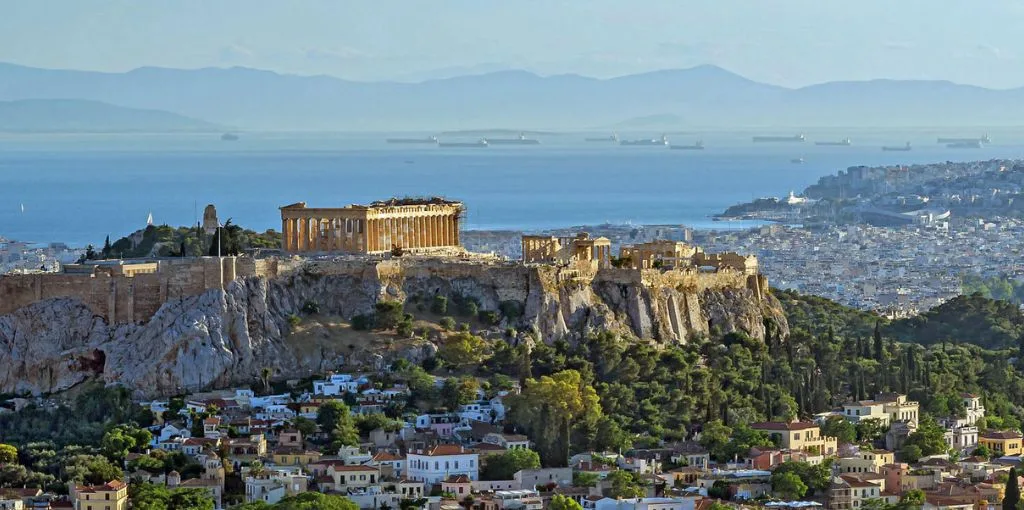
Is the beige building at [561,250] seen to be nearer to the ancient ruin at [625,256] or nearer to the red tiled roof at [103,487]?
the ancient ruin at [625,256]

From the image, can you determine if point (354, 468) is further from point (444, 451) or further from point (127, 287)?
point (127, 287)

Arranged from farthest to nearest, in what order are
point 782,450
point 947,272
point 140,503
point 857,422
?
point 947,272 < point 857,422 < point 782,450 < point 140,503

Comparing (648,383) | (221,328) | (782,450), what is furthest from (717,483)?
(221,328)

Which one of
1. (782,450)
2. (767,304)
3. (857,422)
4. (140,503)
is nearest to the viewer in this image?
(140,503)

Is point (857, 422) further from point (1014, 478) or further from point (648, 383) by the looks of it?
point (1014, 478)

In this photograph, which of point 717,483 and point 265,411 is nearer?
point 717,483

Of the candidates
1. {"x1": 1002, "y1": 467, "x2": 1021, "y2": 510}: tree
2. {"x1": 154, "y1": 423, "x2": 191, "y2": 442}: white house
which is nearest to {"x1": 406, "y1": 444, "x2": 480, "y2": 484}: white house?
{"x1": 154, "y1": 423, "x2": 191, "y2": 442}: white house
